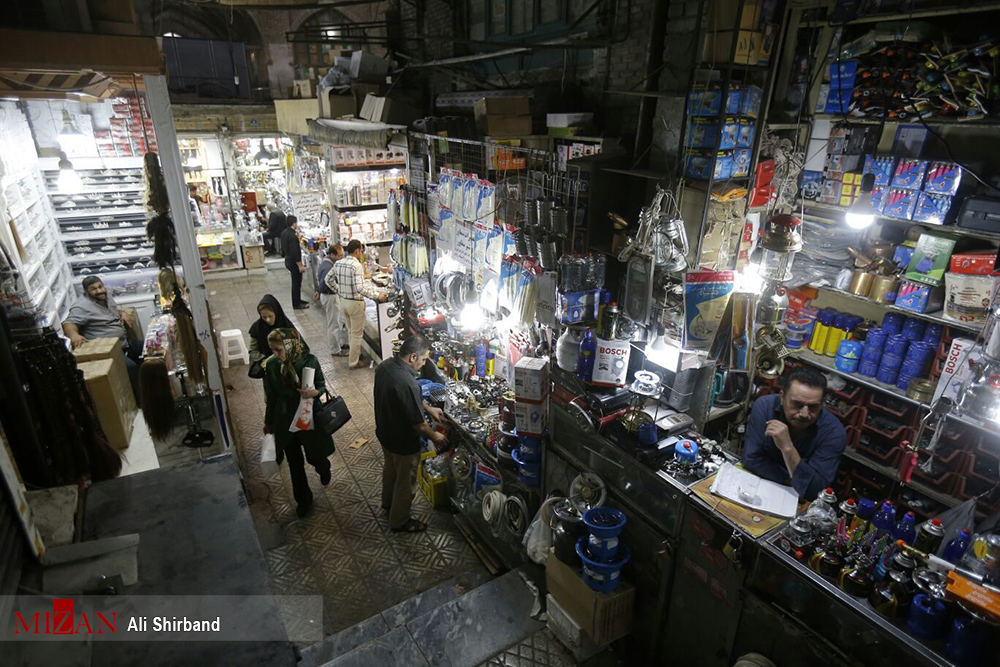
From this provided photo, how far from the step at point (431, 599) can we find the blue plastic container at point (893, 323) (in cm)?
441

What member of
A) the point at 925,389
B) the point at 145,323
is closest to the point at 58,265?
the point at 145,323

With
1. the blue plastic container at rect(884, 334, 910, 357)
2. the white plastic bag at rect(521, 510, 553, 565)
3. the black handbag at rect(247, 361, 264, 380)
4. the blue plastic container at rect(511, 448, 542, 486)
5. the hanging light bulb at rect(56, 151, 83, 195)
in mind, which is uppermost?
the hanging light bulb at rect(56, 151, 83, 195)

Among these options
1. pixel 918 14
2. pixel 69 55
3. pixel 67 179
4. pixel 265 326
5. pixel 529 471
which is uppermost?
pixel 918 14

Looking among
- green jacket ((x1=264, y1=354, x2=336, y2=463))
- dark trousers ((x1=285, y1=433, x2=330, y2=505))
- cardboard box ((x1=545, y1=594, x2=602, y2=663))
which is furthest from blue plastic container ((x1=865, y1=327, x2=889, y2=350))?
dark trousers ((x1=285, y1=433, x2=330, y2=505))

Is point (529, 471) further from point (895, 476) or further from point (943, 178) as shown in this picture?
point (943, 178)

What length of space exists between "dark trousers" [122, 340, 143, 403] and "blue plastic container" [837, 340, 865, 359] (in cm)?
801

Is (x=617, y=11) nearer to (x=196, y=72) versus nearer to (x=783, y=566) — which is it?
(x=783, y=566)

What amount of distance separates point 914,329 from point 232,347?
946 centimetres

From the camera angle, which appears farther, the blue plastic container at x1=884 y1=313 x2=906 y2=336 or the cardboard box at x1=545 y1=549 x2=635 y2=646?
the blue plastic container at x1=884 y1=313 x2=906 y2=336

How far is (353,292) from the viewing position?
28.9 feet

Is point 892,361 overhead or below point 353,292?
overhead

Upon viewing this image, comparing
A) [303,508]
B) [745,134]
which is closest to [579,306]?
[745,134]

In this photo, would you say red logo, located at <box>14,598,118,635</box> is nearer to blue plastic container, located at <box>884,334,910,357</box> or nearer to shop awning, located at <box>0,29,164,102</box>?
shop awning, located at <box>0,29,164,102</box>

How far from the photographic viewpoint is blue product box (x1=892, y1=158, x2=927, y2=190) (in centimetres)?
436
